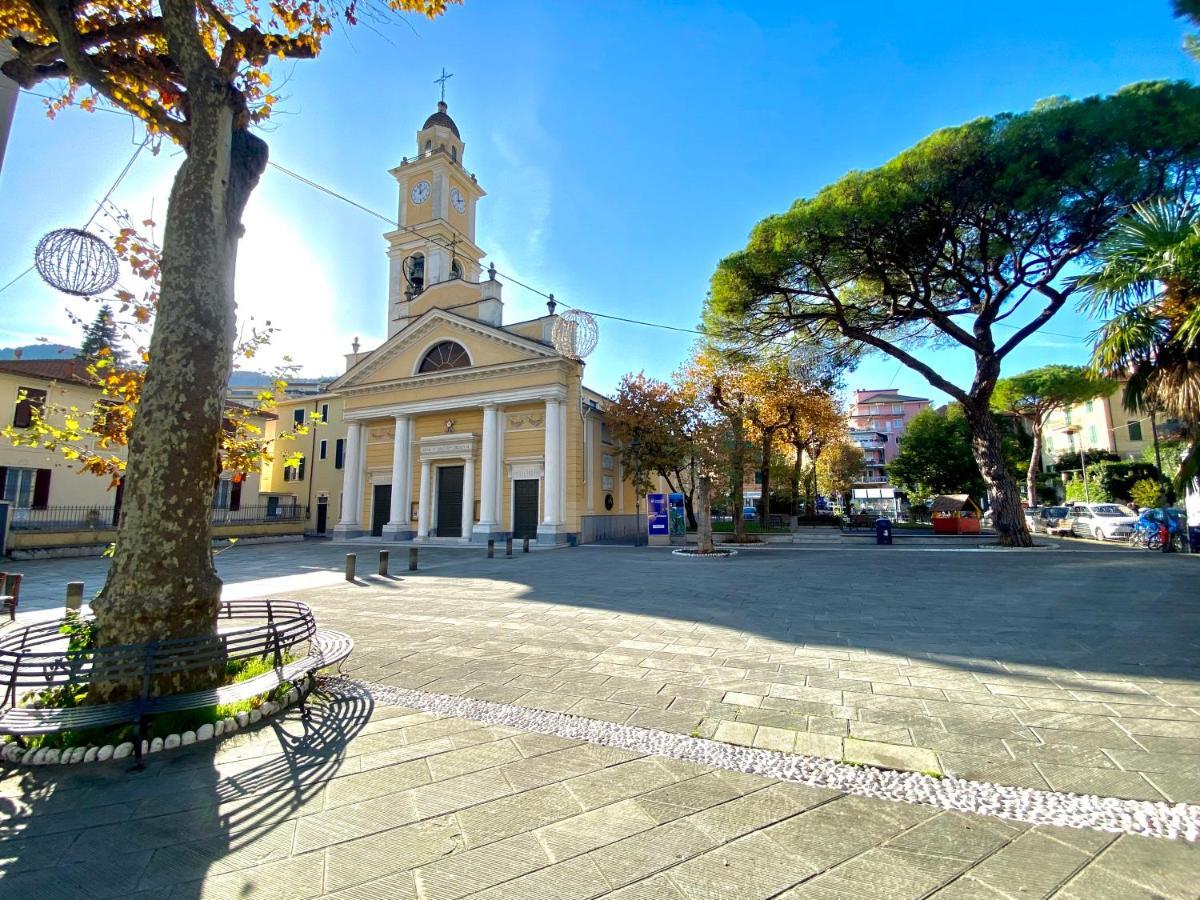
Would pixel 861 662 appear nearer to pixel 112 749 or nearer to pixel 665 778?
pixel 665 778

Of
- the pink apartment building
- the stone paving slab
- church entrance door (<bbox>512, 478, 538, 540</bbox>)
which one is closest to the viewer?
the stone paving slab

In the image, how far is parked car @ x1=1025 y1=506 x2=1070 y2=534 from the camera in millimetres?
25486

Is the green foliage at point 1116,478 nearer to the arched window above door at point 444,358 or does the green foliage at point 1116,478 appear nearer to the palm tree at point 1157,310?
the palm tree at point 1157,310

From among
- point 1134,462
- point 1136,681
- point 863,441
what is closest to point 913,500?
point 1134,462

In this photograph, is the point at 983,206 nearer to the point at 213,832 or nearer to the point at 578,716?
the point at 578,716

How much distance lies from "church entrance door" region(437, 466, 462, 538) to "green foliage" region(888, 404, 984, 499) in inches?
1265

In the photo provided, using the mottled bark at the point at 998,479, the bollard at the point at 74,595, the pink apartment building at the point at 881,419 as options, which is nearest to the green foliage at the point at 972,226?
the mottled bark at the point at 998,479

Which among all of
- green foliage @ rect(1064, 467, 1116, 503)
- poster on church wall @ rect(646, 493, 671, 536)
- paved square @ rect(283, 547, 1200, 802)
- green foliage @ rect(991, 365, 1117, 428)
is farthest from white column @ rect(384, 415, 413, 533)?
green foliage @ rect(1064, 467, 1116, 503)

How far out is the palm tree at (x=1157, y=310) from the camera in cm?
643

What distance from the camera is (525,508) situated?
22891 mm

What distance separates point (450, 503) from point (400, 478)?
9.13ft

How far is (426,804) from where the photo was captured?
2.54 meters

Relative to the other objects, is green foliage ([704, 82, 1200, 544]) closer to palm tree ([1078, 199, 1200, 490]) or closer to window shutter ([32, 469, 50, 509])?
palm tree ([1078, 199, 1200, 490])

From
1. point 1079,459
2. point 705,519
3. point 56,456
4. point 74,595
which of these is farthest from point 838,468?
point 56,456
